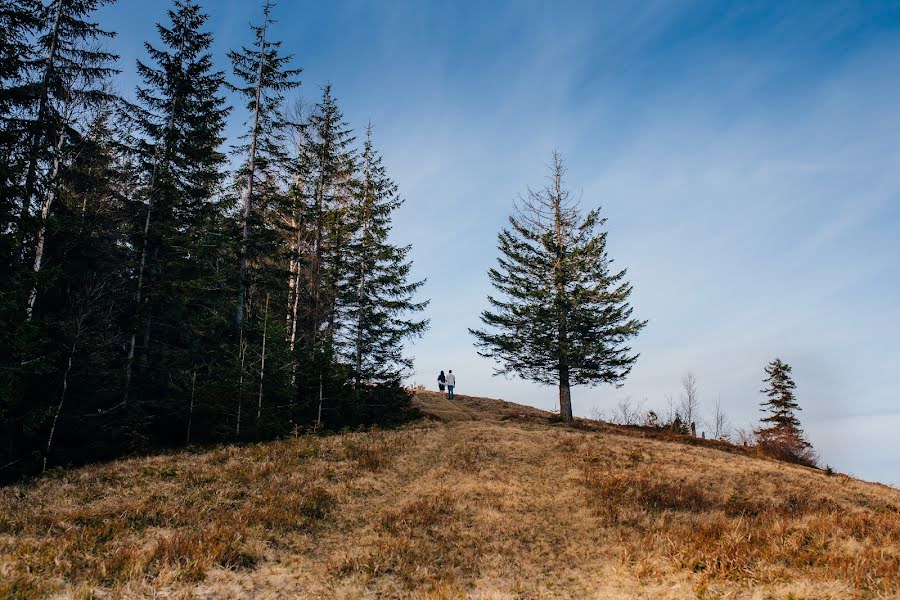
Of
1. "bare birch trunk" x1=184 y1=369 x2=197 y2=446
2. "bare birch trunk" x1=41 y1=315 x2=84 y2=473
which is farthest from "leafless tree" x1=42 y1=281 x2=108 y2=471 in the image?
"bare birch trunk" x1=184 y1=369 x2=197 y2=446

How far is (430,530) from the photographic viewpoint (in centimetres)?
931

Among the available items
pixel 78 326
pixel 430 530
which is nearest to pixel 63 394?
pixel 78 326

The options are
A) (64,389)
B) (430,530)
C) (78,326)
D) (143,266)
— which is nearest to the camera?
(430,530)

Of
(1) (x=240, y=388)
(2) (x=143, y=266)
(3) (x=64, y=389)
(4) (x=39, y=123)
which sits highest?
(4) (x=39, y=123)

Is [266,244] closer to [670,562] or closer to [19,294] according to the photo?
[19,294]

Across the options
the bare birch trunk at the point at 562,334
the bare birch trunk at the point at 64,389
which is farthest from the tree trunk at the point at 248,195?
the bare birch trunk at the point at 562,334

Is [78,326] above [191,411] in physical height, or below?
above

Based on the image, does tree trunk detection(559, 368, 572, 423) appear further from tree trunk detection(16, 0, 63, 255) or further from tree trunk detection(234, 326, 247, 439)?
tree trunk detection(16, 0, 63, 255)

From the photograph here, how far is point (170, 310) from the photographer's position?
20.3m

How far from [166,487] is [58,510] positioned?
2266mm

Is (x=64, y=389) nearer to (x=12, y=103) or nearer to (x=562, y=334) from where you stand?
(x=12, y=103)

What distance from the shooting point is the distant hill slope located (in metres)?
6.54

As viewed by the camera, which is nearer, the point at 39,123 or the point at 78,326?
the point at 78,326

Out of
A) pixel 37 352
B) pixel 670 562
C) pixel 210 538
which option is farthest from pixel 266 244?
pixel 670 562
